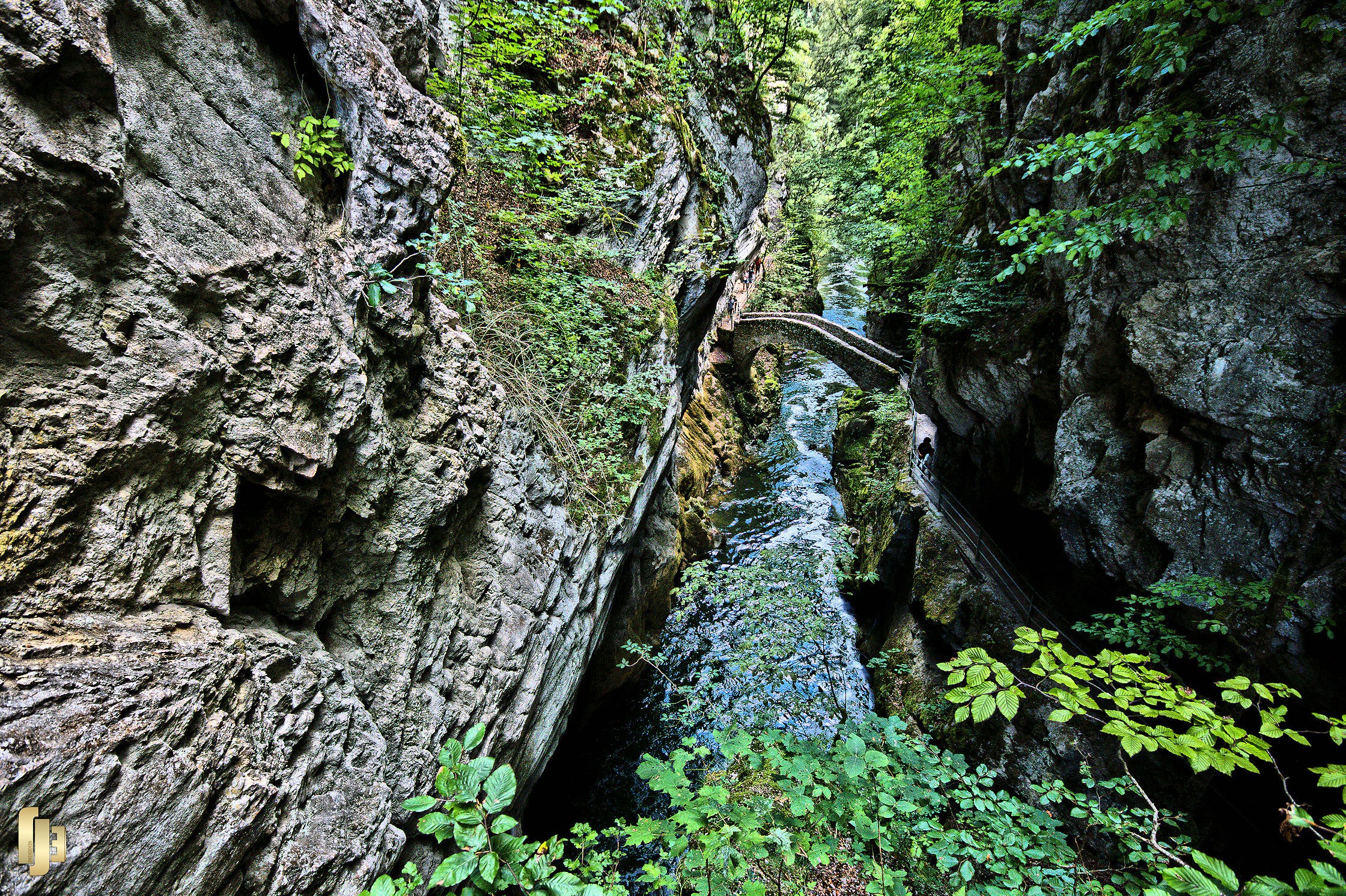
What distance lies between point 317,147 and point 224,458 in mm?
1916

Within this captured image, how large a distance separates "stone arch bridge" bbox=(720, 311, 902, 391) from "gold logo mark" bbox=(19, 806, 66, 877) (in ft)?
52.0

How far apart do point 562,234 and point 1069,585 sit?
815 centimetres

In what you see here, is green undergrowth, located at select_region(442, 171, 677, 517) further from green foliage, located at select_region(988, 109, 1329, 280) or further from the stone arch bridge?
the stone arch bridge

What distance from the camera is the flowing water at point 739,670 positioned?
6.99 m

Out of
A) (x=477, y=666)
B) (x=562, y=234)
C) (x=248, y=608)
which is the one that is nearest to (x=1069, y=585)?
(x=477, y=666)

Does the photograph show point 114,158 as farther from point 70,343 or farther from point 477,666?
point 477,666

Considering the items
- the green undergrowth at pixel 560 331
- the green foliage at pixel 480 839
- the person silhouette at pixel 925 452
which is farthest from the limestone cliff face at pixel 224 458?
the person silhouette at pixel 925 452

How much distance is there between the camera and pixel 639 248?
747 cm

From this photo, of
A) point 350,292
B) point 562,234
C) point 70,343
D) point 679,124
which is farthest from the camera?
point 679,124

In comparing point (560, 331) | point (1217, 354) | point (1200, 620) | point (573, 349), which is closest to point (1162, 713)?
point (1200, 620)

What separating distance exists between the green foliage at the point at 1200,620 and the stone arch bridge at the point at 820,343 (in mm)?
10237

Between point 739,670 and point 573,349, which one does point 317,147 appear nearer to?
point 573,349

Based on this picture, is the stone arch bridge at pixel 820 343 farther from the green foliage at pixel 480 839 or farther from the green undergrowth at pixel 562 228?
the green foliage at pixel 480 839

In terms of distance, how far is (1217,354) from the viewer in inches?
177
